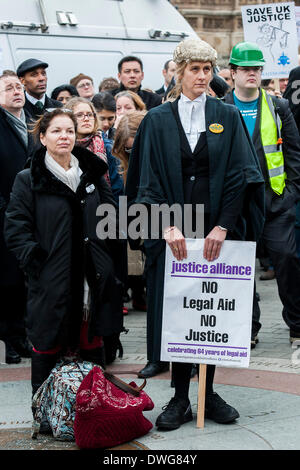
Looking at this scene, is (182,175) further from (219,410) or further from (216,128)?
(219,410)

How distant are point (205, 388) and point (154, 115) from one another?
5.01 feet

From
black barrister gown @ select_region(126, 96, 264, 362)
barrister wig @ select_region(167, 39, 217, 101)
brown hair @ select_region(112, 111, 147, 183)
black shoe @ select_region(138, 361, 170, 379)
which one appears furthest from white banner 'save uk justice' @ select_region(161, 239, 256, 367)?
brown hair @ select_region(112, 111, 147, 183)

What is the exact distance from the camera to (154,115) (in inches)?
199

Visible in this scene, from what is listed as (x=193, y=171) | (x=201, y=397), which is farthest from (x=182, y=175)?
(x=201, y=397)

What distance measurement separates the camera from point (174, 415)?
4934mm

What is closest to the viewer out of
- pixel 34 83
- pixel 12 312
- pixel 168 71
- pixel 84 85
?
pixel 12 312

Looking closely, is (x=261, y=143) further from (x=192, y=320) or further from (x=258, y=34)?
(x=258, y=34)

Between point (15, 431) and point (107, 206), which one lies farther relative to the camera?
point (107, 206)

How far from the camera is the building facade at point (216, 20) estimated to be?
30.2 metres

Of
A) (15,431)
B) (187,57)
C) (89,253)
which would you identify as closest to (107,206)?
(89,253)

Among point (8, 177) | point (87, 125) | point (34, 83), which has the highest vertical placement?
point (34, 83)

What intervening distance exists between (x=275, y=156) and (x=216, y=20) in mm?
24970

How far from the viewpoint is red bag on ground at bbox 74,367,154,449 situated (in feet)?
15.0

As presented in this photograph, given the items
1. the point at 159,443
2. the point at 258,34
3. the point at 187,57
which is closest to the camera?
the point at 159,443
